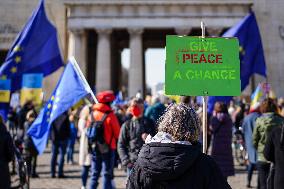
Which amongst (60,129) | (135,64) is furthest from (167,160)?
(135,64)

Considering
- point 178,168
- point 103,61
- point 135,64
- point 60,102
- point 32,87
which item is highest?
point 103,61

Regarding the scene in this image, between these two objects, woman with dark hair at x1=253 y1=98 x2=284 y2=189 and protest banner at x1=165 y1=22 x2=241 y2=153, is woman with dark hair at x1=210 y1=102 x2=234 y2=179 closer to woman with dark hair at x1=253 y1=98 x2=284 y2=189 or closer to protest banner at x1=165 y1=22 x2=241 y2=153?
woman with dark hair at x1=253 y1=98 x2=284 y2=189

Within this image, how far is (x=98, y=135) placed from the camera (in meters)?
8.65

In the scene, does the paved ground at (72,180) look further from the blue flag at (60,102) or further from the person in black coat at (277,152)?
the person in black coat at (277,152)

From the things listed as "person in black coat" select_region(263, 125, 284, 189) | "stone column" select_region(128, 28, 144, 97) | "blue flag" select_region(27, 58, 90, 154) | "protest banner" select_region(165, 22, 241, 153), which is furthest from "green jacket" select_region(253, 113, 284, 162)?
"stone column" select_region(128, 28, 144, 97)

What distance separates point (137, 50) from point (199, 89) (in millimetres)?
30696

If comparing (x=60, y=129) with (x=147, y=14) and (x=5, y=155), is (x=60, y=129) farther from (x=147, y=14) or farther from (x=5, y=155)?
(x=147, y=14)

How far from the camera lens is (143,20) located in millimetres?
35750

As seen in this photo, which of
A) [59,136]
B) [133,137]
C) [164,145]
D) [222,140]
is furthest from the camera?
[59,136]

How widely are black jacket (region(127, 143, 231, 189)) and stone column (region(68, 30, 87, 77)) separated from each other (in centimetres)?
3255

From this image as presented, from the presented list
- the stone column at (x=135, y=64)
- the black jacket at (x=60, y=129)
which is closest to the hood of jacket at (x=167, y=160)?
the black jacket at (x=60, y=129)

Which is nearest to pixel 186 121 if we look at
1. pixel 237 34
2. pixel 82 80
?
pixel 82 80

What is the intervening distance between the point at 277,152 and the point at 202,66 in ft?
7.73

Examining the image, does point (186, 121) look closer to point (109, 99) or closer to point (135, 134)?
point (135, 134)
